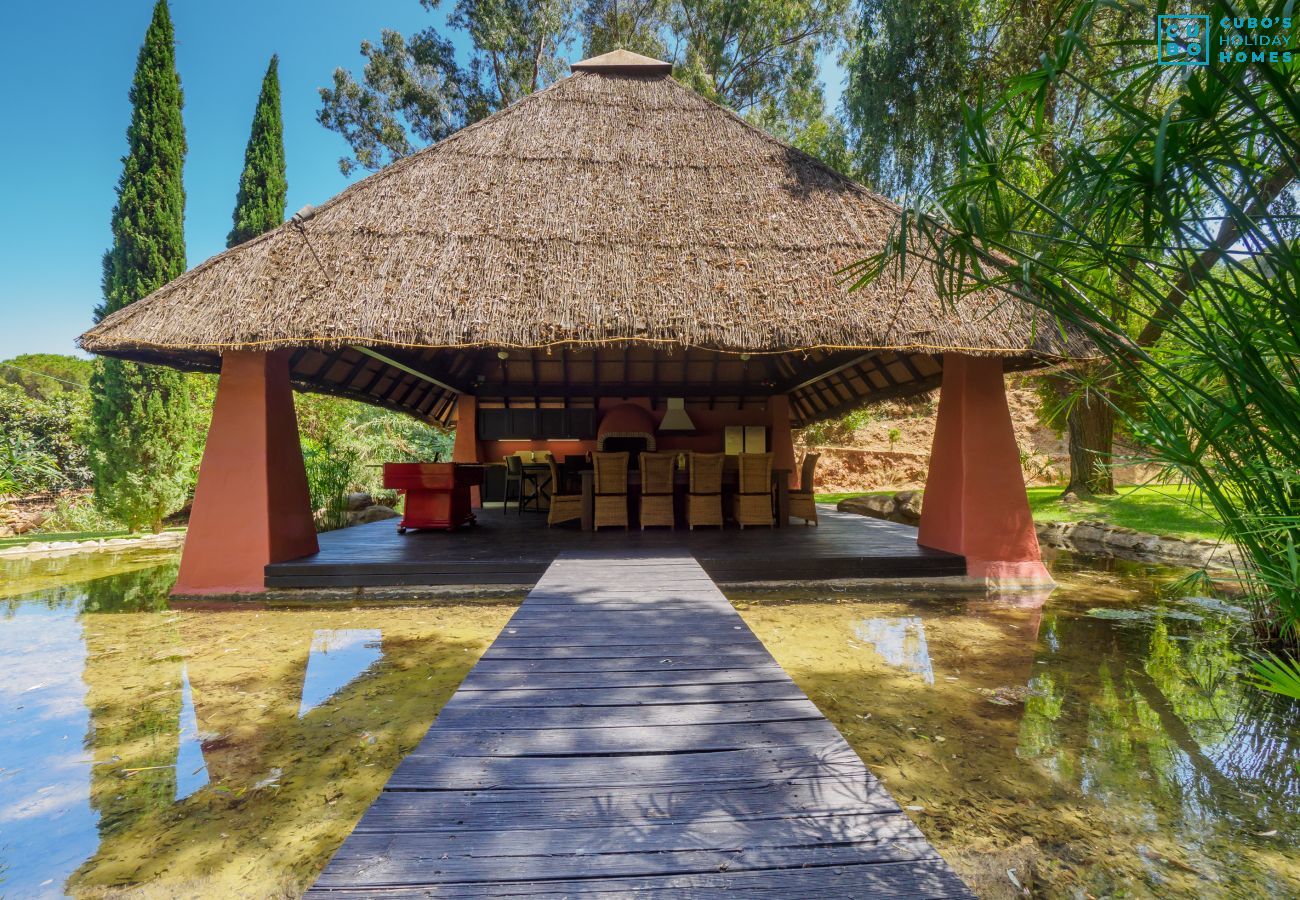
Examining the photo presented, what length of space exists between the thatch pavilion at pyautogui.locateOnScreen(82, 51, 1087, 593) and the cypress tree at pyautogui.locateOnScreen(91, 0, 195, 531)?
15.8ft

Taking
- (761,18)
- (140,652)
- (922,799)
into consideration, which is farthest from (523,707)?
(761,18)

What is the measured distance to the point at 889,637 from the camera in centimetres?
453

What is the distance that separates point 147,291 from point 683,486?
9.82 metres

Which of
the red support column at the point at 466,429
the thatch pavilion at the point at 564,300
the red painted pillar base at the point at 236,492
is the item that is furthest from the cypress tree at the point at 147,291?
the red painted pillar base at the point at 236,492

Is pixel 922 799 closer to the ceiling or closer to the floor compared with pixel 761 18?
closer to the floor

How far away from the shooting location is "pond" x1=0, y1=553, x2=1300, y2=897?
2025 mm

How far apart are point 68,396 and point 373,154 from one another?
9678mm

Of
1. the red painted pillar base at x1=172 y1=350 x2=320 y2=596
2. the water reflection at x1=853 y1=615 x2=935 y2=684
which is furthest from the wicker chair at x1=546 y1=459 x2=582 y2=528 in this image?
the water reflection at x1=853 y1=615 x2=935 y2=684

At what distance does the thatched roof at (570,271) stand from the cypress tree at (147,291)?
5392 millimetres

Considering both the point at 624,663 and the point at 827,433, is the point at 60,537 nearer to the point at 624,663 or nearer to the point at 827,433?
the point at 624,663

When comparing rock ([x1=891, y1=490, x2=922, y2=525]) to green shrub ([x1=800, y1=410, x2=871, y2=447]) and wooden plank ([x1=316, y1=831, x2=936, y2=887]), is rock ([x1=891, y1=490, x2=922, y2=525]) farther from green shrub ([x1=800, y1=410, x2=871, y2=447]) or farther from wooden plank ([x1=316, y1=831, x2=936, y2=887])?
wooden plank ([x1=316, y1=831, x2=936, y2=887])

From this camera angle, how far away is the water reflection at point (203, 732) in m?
2.06

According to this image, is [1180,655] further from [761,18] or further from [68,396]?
[68,396]

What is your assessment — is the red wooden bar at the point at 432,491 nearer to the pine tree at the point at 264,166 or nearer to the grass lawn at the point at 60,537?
the grass lawn at the point at 60,537
